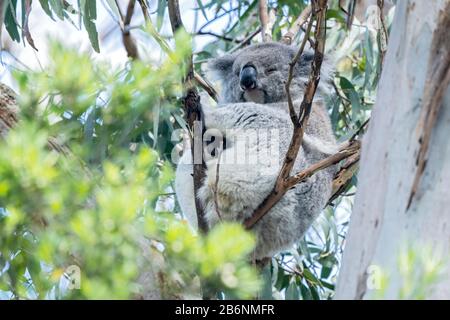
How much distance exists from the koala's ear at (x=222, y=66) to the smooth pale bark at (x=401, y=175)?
167cm

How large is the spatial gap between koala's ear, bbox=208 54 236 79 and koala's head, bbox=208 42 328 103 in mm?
68

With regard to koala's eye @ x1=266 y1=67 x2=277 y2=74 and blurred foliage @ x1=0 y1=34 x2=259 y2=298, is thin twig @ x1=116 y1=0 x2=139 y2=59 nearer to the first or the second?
koala's eye @ x1=266 y1=67 x2=277 y2=74

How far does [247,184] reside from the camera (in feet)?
7.97

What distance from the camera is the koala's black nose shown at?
9.81ft

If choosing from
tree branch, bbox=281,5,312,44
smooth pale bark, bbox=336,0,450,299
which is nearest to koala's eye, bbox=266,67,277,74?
tree branch, bbox=281,5,312,44

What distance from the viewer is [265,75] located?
307 centimetres

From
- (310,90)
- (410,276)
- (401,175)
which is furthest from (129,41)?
(410,276)

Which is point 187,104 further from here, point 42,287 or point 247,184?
point 42,287

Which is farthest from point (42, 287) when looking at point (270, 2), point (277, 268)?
point (270, 2)

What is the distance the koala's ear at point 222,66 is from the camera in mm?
3223

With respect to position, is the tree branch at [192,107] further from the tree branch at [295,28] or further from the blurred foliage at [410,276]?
the tree branch at [295,28]

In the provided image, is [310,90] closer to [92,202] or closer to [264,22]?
[92,202]

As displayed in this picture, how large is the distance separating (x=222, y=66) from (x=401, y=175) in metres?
1.91
